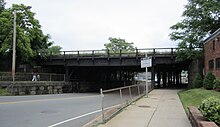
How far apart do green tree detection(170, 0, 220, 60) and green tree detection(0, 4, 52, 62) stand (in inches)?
851

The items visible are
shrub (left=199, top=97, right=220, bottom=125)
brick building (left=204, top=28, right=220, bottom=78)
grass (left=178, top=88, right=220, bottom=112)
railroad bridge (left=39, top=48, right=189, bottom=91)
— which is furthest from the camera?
railroad bridge (left=39, top=48, right=189, bottom=91)

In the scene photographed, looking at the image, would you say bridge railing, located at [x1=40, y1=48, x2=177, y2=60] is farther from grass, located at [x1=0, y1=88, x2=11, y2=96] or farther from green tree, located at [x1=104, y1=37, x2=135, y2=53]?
green tree, located at [x1=104, y1=37, x2=135, y2=53]

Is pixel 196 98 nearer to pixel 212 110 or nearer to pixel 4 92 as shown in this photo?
pixel 212 110

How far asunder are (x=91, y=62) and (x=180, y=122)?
3181cm

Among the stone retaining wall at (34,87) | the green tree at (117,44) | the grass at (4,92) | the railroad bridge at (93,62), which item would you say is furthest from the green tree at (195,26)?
the green tree at (117,44)

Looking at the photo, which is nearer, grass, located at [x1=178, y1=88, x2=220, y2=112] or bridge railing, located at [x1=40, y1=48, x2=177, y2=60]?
grass, located at [x1=178, y1=88, x2=220, y2=112]

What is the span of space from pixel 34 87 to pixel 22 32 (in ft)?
29.0

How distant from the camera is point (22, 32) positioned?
116 feet

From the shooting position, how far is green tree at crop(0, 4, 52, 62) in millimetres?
Answer: 34656

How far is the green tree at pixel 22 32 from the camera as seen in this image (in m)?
34.7

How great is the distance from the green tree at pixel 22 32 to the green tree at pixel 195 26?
2160 centimetres

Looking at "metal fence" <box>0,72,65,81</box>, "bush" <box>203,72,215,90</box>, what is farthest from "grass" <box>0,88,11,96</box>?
"bush" <box>203,72,215,90</box>

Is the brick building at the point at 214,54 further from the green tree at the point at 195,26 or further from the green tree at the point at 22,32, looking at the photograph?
the green tree at the point at 22,32

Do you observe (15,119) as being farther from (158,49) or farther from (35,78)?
(158,49)
